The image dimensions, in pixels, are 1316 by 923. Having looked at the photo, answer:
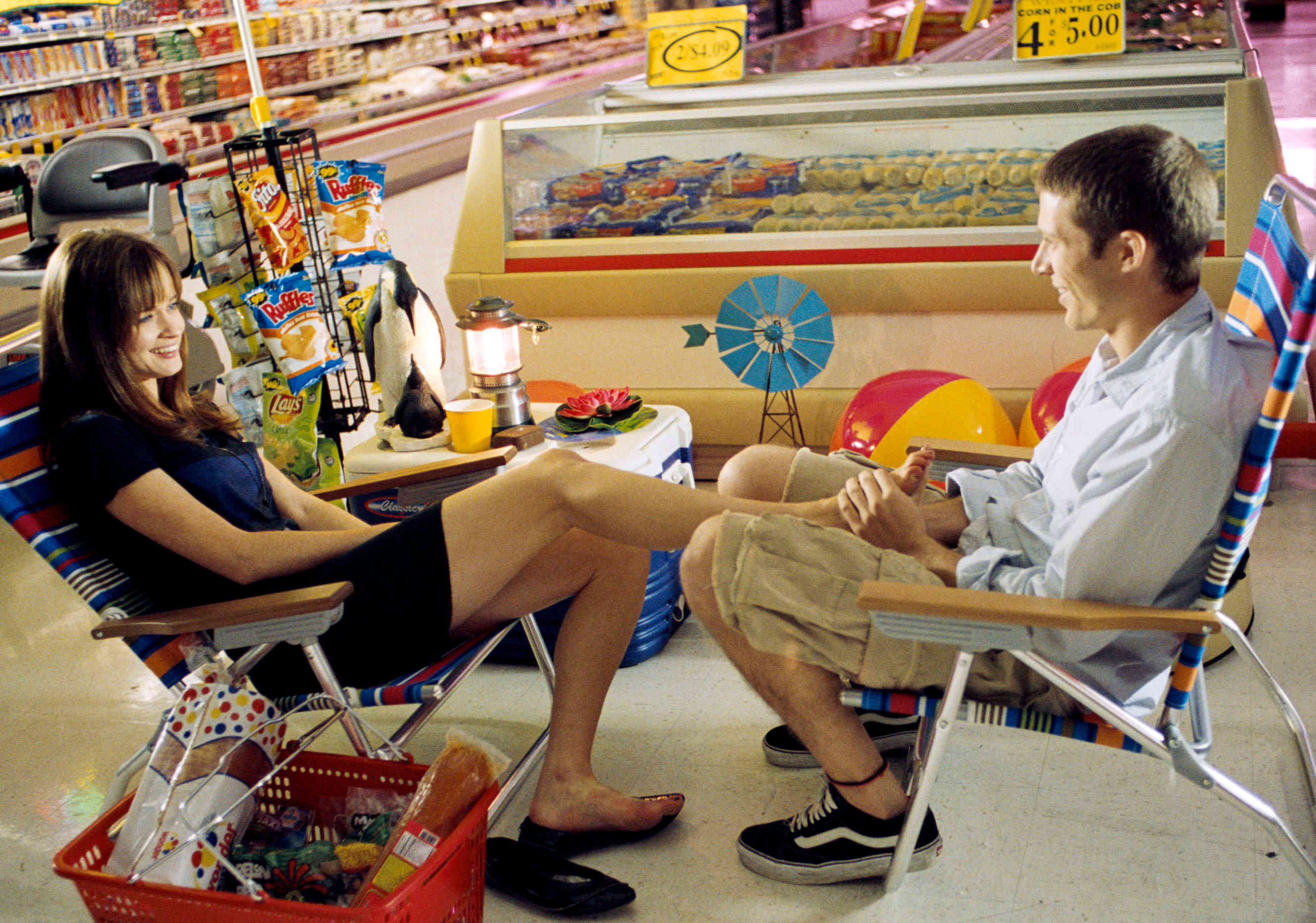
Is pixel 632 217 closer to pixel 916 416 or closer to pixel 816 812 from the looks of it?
pixel 916 416

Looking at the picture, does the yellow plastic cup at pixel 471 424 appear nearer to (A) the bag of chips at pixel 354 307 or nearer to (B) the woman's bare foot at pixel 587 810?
Result: (A) the bag of chips at pixel 354 307

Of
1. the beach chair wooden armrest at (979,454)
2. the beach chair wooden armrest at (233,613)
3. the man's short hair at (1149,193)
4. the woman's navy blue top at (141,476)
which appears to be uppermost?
the man's short hair at (1149,193)

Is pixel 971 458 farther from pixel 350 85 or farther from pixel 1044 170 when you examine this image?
pixel 350 85

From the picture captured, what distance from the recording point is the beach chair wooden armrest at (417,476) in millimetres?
2324

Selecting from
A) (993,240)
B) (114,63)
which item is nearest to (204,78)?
(114,63)

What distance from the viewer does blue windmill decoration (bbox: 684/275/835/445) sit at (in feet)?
10.3

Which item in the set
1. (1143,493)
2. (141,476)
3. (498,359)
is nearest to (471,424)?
(498,359)

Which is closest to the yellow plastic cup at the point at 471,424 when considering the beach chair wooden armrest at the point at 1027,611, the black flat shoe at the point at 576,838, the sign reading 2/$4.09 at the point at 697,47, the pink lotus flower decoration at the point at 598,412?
the pink lotus flower decoration at the point at 598,412

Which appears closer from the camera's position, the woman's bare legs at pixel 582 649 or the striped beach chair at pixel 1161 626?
the striped beach chair at pixel 1161 626

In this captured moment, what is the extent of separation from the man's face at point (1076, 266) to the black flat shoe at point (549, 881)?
1.18 m

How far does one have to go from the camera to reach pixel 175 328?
1923 mm

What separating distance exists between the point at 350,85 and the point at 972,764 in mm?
9166

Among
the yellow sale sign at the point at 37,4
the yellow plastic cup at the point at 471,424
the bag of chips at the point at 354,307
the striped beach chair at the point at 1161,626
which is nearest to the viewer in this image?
the striped beach chair at the point at 1161,626

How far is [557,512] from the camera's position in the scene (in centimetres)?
196
